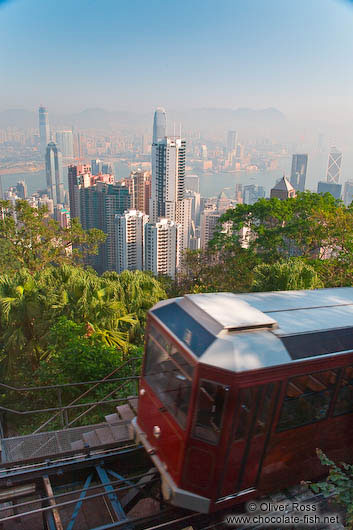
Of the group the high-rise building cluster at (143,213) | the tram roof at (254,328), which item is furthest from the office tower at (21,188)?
the tram roof at (254,328)

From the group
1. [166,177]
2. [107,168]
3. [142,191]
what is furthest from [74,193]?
[107,168]

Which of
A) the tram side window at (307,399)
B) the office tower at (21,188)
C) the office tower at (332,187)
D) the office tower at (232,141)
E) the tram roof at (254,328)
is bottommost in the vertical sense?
the office tower at (21,188)

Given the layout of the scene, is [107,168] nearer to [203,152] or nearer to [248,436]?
[203,152]

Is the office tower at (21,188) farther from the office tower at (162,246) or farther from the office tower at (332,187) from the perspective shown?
the office tower at (332,187)

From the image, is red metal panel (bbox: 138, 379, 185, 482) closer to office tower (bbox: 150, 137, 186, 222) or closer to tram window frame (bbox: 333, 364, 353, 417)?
tram window frame (bbox: 333, 364, 353, 417)

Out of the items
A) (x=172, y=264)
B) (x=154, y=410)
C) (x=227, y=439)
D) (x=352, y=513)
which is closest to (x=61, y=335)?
(x=154, y=410)
